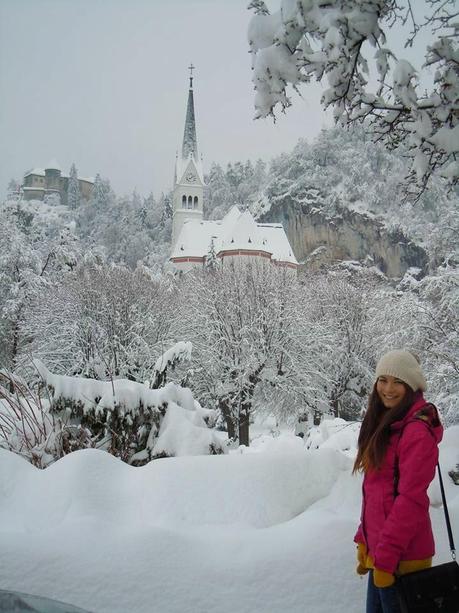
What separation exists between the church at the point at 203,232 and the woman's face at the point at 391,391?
34573 mm

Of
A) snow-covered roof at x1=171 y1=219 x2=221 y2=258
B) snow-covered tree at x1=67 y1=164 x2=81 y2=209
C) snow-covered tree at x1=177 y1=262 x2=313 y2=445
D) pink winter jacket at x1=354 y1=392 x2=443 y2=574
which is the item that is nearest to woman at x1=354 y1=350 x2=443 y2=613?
pink winter jacket at x1=354 y1=392 x2=443 y2=574

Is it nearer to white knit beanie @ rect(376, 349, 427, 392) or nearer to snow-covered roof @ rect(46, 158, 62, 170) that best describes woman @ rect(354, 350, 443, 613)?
white knit beanie @ rect(376, 349, 427, 392)

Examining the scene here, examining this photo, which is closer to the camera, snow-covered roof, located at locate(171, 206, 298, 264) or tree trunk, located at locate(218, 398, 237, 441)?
tree trunk, located at locate(218, 398, 237, 441)

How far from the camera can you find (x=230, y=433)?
2012cm

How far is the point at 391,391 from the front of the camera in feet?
7.57

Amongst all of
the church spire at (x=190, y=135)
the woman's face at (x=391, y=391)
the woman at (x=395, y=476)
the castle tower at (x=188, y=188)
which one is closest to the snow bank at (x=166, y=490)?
the woman at (x=395, y=476)

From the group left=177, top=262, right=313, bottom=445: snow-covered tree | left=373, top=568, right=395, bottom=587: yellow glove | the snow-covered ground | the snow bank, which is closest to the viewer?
left=373, top=568, right=395, bottom=587: yellow glove

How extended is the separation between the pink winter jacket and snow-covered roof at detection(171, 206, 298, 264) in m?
45.1

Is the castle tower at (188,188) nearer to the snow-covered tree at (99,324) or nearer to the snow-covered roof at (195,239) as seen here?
the snow-covered roof at (195,239)

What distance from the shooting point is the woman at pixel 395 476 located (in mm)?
1973

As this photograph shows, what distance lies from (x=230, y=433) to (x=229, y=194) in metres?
70.2

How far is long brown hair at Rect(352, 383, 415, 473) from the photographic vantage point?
2180 millimetres

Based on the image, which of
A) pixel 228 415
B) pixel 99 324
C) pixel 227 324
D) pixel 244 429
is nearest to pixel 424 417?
pixel 244 429

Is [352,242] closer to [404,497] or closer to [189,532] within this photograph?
[189,532]
